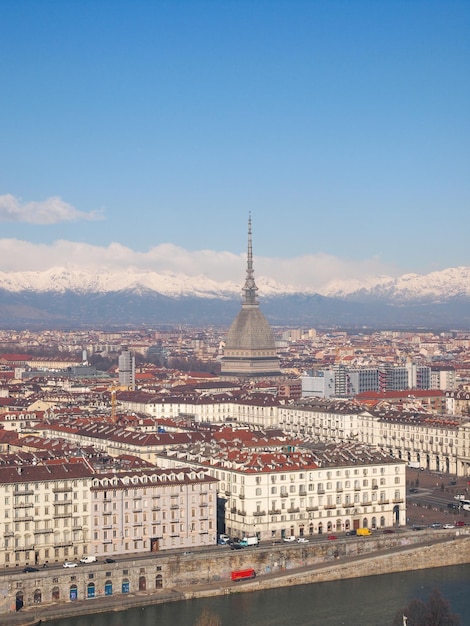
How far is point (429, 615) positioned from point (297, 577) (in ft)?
25.0

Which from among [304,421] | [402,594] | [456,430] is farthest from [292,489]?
[304,421]

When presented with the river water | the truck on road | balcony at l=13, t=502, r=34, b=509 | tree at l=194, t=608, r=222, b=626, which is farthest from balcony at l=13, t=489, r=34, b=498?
tree at l=194, t=608, r=222, b=626

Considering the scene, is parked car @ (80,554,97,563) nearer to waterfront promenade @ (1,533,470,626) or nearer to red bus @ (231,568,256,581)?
waterfront promenade @ (1,533,470,626)

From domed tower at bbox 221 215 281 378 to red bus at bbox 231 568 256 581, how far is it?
73945mm

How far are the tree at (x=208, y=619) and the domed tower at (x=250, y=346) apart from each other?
77697mm

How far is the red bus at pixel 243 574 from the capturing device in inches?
1567

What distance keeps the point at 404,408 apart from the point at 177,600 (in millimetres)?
38670

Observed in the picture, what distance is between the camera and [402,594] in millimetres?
39312

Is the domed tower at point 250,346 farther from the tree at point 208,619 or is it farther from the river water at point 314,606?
the tree at point 208,619

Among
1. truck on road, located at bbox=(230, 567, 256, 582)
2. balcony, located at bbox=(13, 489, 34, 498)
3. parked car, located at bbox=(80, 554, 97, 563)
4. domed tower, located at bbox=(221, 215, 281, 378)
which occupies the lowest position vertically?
truck on road, located at bbox=(230, 567, 256, 582)

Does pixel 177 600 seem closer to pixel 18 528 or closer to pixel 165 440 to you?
pixel 18 528

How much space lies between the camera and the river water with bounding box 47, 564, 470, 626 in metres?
36.5

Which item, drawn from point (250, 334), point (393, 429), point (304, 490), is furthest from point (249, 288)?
point (304, 490)

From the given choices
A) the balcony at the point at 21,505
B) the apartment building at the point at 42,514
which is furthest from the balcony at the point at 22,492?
the balcony at the point at 21,505
